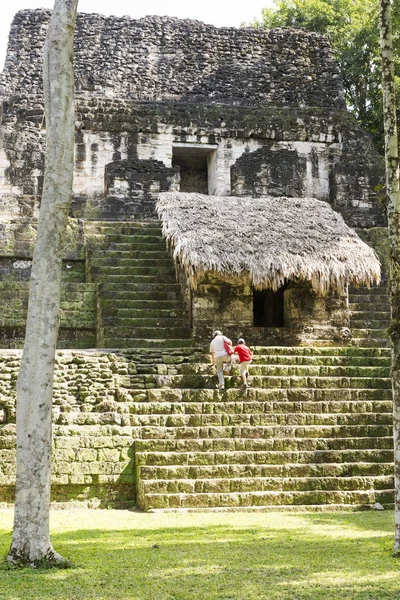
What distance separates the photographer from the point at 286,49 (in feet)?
64.8

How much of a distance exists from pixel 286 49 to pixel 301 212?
24.7 feet

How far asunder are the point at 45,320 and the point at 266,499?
3.56 m

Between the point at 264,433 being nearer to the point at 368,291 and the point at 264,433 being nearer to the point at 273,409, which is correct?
the point at 273,409

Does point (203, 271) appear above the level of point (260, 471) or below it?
above

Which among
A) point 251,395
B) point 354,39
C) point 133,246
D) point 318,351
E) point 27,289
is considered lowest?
point 251,395

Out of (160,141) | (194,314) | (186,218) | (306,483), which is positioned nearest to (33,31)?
(160,141)

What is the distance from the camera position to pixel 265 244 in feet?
39.7

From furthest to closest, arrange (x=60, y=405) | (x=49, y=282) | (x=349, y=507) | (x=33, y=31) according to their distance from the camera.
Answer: (x=33, y=31) < (x=60, y=405) < (x=349, y=507) < (x=49, y=282)

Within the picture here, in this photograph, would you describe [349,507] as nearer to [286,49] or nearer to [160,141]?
[160,141]

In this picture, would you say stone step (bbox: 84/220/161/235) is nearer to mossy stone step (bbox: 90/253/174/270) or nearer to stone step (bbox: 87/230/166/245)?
stone step (bbox: 87/230/166/245)

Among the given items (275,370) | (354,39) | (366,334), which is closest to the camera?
(275,370)

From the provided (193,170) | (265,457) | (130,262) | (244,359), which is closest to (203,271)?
(244,359)

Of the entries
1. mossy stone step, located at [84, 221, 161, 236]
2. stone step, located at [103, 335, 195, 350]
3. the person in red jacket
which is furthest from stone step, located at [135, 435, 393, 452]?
mossy stone step, located at [84, 221, 161, 236]

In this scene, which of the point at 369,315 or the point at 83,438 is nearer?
the point at 83,438
